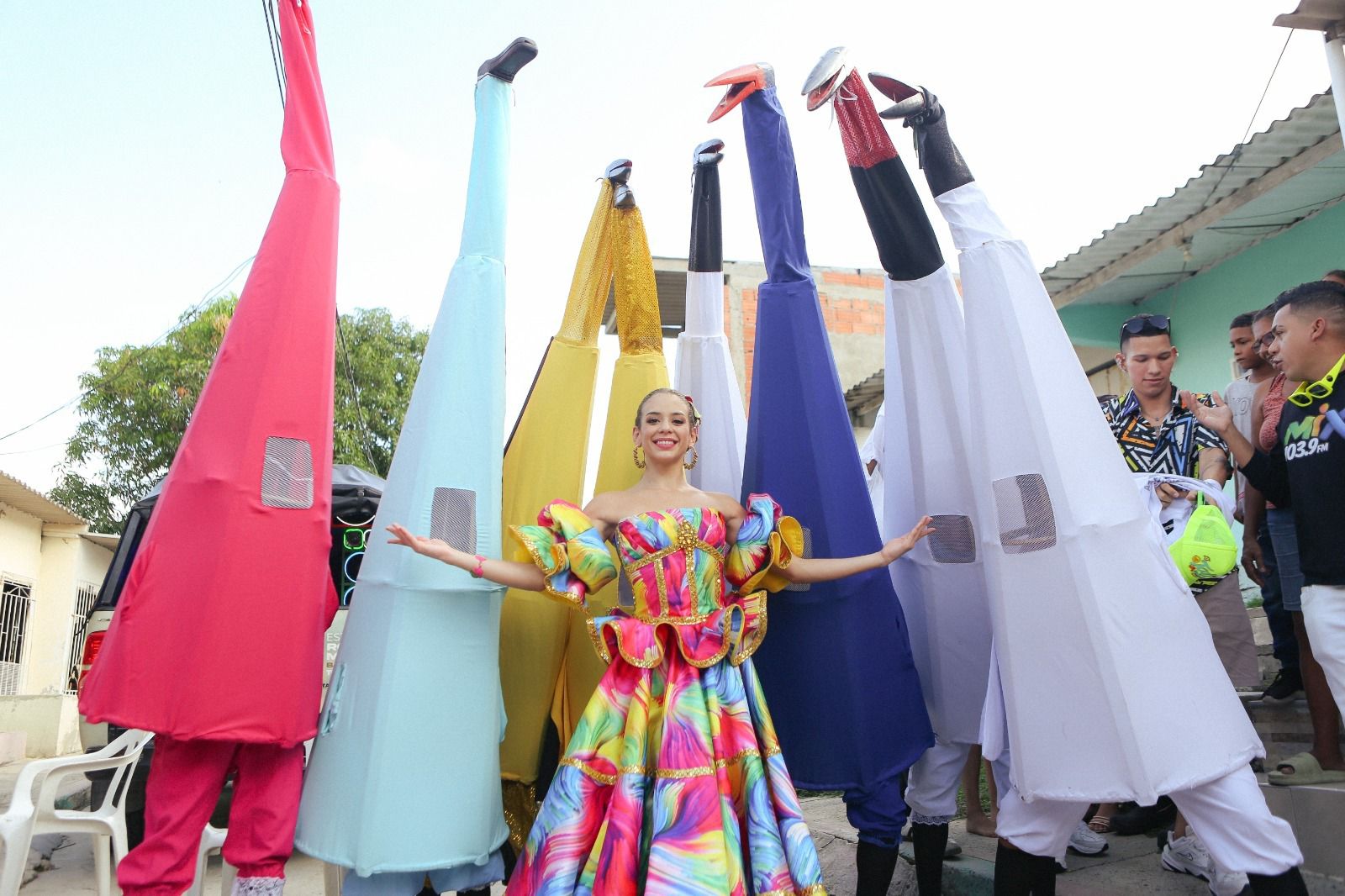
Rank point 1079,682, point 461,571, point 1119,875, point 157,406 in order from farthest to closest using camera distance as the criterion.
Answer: point 157,406 < point 1119,875 < point 461,571 < point 1079,682

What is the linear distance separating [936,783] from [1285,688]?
5.81ft

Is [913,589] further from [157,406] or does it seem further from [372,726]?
[157,406]

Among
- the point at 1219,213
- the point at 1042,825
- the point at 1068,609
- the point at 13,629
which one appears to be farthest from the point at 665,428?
the point at 13,629

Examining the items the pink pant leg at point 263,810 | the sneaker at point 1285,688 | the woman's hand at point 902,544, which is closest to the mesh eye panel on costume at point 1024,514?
the woman's hand at point 902,544

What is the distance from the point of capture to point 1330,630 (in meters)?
2.78

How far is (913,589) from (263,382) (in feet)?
7.83

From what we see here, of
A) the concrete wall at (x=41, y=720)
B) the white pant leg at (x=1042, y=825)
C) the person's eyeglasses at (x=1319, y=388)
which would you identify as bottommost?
the concrete wall at (x=41, y=720)

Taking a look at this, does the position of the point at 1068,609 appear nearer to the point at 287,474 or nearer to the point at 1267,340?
the point at 1267,340

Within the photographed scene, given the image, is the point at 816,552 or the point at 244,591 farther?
the point at 816,552

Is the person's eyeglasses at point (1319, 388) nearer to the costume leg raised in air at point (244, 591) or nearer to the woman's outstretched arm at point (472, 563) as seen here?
the woman's outstretched arm at point (472, 563)

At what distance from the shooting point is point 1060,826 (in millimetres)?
2730

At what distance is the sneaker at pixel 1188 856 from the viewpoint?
10.5 feet

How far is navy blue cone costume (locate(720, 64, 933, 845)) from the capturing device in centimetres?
304

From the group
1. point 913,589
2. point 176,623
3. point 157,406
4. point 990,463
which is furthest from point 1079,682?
point 157,406
